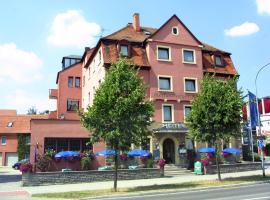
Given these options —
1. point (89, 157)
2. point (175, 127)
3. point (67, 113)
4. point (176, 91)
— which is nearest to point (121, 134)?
point (89, 157)

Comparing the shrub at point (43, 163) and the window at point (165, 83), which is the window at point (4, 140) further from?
the window at point (165, 83)

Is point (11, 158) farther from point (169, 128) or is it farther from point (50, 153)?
point (169, 128)

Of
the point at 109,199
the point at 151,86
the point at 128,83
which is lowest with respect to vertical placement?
the point at 109,199

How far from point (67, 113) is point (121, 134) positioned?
84.8 feet

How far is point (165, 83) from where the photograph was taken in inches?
1400

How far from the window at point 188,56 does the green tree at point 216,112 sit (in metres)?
12.6

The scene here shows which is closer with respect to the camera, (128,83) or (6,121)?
(128,83)

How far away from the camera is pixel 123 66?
20922 mm

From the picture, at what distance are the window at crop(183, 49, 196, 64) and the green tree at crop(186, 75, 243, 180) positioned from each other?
1261 centimetres

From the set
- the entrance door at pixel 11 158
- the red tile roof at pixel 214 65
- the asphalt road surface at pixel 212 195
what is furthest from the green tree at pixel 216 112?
the entrance door at pixel 11 158

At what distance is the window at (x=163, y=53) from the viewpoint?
3580 cm

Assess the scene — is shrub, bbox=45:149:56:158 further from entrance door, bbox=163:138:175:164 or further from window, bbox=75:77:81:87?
window, bbox=75:77:81:87

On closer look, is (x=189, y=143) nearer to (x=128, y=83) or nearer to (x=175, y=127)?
(x=175, y=127)

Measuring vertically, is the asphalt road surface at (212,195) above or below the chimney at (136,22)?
below
